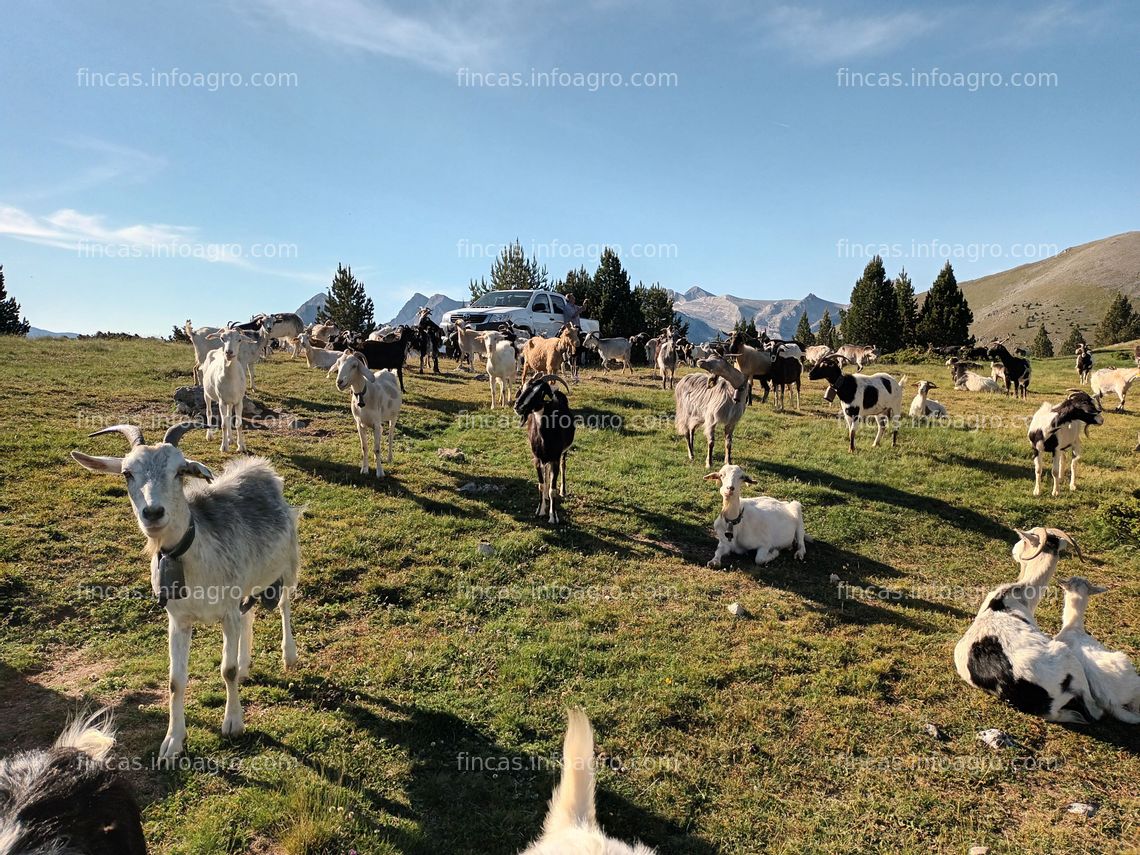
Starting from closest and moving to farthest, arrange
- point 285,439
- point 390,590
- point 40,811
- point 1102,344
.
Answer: point 40,811, point 390,590, point 285,439, point 1102,344

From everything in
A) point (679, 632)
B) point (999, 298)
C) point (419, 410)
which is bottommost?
point (679, 632)

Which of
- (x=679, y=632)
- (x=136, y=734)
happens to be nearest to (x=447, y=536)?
(x=679, y=632)

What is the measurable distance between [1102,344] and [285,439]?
77264mm

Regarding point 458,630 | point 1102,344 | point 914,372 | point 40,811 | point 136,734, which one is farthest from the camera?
point 1102,344

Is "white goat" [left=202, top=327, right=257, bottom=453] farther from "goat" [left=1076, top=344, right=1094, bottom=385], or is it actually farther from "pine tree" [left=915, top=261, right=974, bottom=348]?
"pine tree" [left=915, top=261, right=974, bottom=348]

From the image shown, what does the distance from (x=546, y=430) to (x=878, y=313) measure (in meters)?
51.9

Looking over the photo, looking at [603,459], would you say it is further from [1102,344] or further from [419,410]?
[1102,344]

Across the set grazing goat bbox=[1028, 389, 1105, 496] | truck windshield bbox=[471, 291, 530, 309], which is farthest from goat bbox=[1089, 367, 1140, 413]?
truck windshield bbox=[471, 291, 530, 309]

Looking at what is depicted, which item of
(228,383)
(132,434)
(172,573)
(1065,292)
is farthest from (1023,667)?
(1065,292)

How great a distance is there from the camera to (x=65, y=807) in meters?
2.67

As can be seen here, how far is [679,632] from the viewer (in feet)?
22.1

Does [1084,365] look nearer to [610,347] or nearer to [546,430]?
[610,347]

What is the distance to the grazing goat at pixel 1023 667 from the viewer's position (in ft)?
17.4

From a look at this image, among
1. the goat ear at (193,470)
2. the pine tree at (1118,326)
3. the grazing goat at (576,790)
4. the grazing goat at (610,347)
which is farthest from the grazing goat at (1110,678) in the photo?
the pine tree at (1118,326)
